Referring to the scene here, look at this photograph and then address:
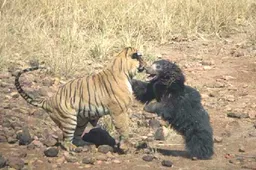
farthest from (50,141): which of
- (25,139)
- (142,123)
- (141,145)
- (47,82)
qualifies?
(47,82)

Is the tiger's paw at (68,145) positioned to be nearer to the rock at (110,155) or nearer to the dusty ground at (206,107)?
the dusty ground at (206,107)

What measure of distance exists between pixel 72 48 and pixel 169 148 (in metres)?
3.29

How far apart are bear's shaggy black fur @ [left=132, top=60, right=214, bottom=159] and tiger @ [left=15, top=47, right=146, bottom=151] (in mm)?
456

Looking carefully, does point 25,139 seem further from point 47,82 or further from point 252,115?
point 252,115

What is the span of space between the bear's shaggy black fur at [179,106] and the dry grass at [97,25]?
2.25 m

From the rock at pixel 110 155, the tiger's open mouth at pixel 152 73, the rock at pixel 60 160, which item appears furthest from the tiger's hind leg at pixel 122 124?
the tiger's open mouth at pixel 152 73

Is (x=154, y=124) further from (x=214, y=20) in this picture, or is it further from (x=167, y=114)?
(x=214, y=20)

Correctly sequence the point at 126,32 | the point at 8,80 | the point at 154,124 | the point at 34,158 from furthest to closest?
the point at 126,32, the point at 8,80, the point at 154,124, the point at 34,158

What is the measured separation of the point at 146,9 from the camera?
452 inches

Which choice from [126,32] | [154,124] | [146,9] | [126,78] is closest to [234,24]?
[146,9]

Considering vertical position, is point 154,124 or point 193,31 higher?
point 193,31

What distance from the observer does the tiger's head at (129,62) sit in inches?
237

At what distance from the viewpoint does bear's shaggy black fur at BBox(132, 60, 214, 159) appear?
6137 millimetres

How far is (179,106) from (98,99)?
104cm
